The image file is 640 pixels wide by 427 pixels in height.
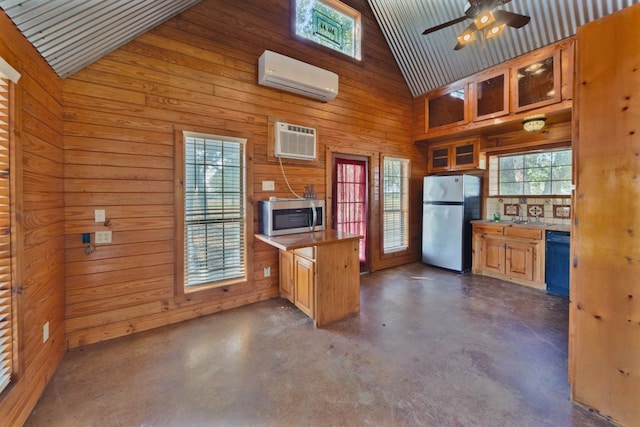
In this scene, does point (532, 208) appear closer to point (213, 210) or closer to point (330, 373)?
point (330, 373)

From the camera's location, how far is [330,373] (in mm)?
1965

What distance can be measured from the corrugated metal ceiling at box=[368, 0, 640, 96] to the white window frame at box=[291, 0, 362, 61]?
41cm

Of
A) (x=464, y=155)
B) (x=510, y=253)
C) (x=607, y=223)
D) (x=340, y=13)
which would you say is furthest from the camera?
(x=464, y=155)

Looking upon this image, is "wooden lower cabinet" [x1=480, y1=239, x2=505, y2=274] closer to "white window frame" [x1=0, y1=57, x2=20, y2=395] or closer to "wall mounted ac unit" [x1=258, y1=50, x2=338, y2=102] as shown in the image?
"wall mounted ac unit" [x1=258, y1=50, x2=338, y2=102]

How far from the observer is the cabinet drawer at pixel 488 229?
410 centimetres

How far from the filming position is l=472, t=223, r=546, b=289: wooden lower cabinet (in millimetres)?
3713

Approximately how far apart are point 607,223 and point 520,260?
108 inches

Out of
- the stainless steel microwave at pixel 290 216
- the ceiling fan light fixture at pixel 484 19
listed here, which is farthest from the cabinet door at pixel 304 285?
the ceiling fan light fixture at pixel 484 19

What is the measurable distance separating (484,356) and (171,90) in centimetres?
375

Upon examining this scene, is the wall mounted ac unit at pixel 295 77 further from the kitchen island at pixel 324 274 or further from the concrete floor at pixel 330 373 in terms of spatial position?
the concrete floor at pixel 330 373

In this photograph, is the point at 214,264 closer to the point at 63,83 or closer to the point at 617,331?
the point at 63,83

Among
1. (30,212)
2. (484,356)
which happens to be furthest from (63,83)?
(484,356)

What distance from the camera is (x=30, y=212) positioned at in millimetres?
1646

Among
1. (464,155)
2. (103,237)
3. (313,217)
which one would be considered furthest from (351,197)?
(103,237)
